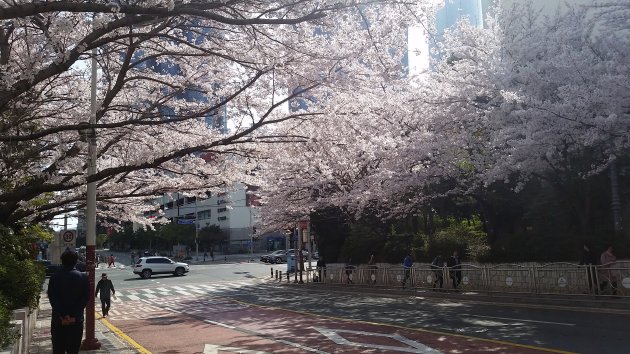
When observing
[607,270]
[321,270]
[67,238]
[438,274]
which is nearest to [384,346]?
[607,270]

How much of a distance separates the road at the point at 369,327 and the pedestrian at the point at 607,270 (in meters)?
2.05

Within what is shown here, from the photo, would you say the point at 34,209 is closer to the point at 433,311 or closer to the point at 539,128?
the point at 433,311

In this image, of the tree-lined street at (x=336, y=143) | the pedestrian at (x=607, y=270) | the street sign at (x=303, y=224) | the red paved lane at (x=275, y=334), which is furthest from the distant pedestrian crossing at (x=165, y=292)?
the pedestrian at (x=607, y=270)

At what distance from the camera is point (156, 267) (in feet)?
140

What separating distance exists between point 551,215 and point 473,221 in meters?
9.28

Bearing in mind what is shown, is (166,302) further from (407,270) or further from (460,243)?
(460,243)

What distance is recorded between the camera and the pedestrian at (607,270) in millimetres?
15805

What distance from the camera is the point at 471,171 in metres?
22.2

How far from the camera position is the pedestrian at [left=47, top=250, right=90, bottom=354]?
287 inches

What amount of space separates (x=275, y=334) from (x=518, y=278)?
10244 mm

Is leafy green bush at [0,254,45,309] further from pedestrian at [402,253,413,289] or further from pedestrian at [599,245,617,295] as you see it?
pedestrian at [402,253,413,289]

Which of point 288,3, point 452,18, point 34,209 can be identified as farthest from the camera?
point 452,18

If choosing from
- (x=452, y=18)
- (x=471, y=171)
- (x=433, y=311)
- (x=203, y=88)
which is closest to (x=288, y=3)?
(x=203, y=88)

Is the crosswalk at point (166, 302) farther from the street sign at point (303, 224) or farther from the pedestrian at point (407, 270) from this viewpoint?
the pedestrian at point (407, 270)
